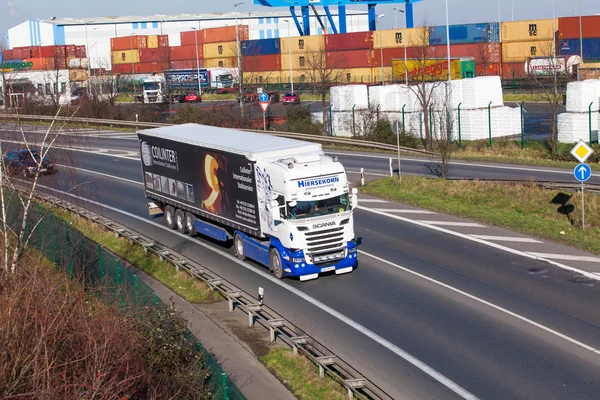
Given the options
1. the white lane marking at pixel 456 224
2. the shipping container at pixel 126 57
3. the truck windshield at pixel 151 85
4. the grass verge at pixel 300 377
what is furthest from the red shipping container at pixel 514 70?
the grass verge at pixel 300 377

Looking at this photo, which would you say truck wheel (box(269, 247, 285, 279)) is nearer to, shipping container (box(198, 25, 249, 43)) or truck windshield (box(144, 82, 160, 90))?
truck windshield (box(144, 82, 160, 90))

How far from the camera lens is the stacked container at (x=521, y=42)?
77.5m

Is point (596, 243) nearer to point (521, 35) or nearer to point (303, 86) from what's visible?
point (521, 35)

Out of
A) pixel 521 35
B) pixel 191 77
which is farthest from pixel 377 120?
pixel 191 77

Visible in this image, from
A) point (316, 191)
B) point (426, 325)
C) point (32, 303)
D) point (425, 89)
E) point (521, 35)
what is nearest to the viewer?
point (32, 303)

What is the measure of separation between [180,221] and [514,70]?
61892 millimetres

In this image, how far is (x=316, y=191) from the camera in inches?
749

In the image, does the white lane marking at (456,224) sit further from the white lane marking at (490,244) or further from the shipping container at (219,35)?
the shipping container at (219,35)

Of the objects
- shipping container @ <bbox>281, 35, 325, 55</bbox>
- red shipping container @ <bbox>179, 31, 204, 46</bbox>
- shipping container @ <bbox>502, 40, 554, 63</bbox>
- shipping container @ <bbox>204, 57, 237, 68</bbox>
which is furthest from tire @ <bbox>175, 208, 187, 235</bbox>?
red shipping container @ <bbox>179, 31, 204, 46</bbox>

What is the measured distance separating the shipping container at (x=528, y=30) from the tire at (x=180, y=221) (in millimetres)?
61571

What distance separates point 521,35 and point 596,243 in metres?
62.1

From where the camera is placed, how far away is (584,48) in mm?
77188

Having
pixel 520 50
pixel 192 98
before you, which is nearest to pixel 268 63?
pixel 192 98

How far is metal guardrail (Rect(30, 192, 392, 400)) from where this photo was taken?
1229 centimetres
